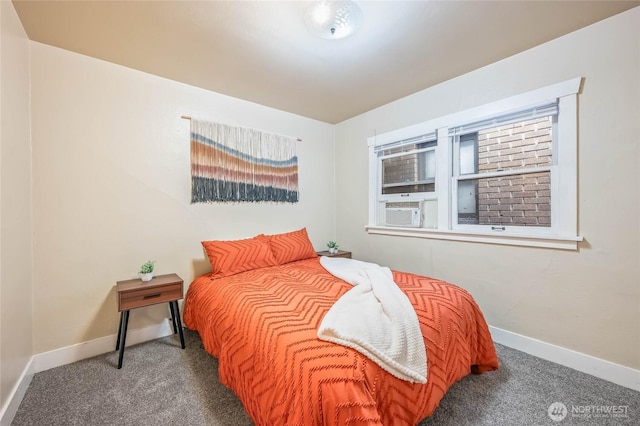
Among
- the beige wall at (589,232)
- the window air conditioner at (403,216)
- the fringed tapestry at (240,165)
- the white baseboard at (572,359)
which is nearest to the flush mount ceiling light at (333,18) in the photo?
the beige wall at (589,232)


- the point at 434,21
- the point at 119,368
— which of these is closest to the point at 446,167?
the point at 434,21

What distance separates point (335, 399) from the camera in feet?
3.22

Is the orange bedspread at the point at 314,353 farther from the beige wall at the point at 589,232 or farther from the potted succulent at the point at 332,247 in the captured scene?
the potted succulent at the point at 332,247

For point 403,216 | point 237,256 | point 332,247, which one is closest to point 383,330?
point 237,256

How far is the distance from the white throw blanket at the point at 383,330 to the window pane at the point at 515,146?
1.67 meters

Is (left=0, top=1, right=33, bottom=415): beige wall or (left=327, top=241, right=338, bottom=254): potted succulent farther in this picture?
(left=327, top=241, right=338, bottom=254): potted succulent

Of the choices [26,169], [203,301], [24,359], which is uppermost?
[26,169]

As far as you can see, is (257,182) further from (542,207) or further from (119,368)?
(542,207)

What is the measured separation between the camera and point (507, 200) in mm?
2295

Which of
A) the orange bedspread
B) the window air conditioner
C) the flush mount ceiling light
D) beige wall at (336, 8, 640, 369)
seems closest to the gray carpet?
the orange bedspread

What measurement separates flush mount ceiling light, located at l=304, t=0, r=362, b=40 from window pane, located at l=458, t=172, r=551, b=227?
1.78 m

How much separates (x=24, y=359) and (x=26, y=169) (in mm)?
1299

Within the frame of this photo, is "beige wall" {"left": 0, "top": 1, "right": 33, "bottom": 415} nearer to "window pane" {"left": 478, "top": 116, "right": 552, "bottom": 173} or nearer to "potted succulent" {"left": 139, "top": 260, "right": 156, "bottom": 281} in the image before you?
"potted succulent" {"left": 139, "top": 260, "right": 156, "bottom": 281}

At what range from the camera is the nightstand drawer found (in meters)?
1.95
